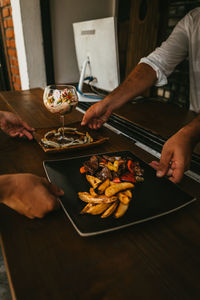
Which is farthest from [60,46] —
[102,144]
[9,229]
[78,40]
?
[9,229]

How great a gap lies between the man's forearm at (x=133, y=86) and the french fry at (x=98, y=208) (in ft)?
2.74

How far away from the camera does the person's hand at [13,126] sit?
3.38 feet

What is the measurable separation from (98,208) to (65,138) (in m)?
0.52

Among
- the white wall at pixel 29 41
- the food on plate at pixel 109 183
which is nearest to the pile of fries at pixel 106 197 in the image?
the food on plate at pixel 109 183

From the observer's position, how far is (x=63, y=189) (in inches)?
25.5

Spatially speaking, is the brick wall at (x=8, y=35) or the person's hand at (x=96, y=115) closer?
the person's hand at (x=96, y=115)

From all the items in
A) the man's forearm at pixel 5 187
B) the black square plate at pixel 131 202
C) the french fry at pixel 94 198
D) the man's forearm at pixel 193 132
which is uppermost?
the man's forearm at pixel 193 132

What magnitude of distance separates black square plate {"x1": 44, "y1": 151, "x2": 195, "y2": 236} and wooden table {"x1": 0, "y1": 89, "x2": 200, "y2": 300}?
26 mm

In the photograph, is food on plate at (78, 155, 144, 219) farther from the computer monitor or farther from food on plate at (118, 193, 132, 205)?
the computer monitor

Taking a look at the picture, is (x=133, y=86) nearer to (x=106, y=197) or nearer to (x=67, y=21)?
(x=106, y=197)

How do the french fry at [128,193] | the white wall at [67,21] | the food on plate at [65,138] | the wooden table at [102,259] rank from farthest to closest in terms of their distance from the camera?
1. the white wall at [67,21]
2. the food on plate at [65,138]
3. the french fry at [128,193]
4. the wooden table at [102,259]

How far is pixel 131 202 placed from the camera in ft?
2.01

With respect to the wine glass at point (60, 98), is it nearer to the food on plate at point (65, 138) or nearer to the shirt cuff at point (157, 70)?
the food on plate at point (65, 138)

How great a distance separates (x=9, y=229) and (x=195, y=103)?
5.67 ft
